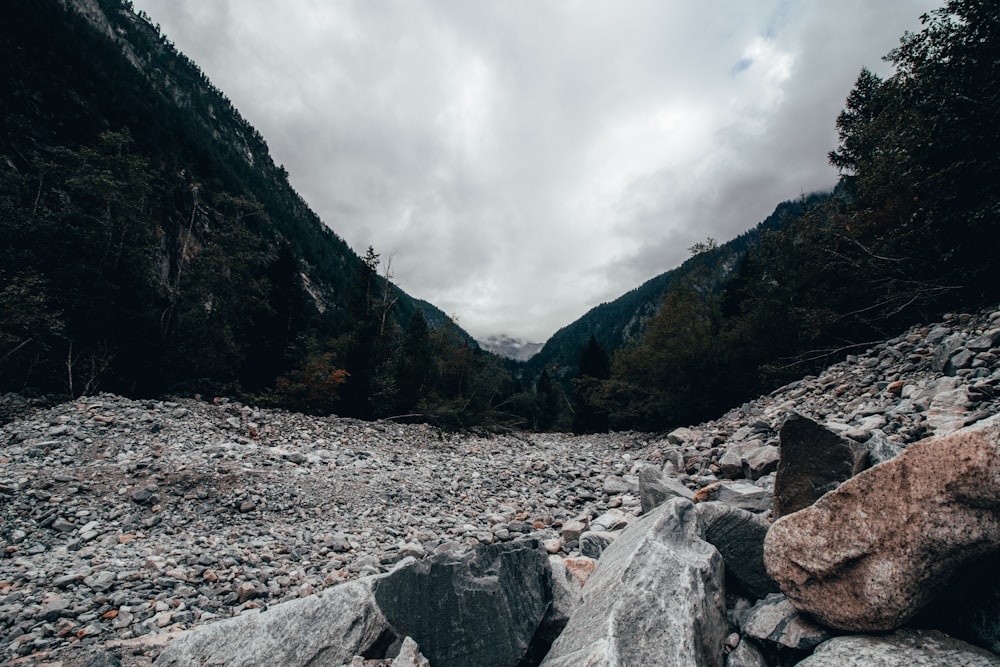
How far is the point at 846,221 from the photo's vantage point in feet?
43.8

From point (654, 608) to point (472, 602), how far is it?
1354mm


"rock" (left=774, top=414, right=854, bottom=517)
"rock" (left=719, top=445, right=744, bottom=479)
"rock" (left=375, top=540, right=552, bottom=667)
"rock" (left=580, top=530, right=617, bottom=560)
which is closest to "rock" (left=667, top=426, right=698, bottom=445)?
"rock" (left=719, top=445, right=744, bottom=479)

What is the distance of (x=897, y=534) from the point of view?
202 cm

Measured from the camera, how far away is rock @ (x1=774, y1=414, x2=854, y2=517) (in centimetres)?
328

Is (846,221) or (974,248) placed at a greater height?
(846,221)

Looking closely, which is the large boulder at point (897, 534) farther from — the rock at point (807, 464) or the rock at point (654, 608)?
the rock at point (807, 464)

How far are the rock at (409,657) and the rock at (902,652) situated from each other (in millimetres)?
2291

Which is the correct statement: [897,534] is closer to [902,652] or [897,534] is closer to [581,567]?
[902,652]

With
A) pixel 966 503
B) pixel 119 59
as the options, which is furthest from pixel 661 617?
pixel 119 59

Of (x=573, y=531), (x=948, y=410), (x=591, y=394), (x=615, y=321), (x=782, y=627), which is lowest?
(x=573, y=531)

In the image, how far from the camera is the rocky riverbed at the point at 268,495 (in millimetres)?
4191

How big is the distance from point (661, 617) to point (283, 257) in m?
22.1

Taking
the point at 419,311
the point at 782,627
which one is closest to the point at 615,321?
the point at 419,311

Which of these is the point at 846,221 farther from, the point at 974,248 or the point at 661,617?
the point at 661,617
